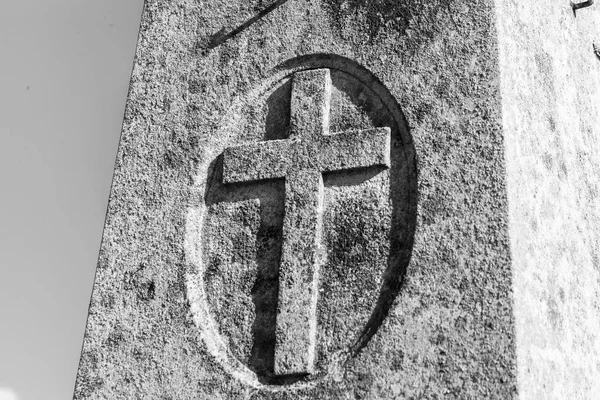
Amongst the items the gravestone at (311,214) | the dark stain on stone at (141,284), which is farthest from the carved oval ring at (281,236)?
the dark stain on stone at (141,284)

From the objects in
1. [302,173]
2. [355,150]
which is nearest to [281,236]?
[302,173]

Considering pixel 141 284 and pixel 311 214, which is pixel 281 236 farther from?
pixel 141 284

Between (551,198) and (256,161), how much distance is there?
1.39m

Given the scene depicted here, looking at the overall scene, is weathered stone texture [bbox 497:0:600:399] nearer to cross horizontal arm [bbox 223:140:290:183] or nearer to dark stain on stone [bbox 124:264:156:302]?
cross horizontal arm [bbox 223:140:290:183]

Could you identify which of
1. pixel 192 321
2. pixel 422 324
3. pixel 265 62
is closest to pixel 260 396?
pixel 192 321

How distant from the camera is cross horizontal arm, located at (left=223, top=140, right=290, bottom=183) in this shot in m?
3.87

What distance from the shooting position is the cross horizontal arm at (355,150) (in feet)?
12.0

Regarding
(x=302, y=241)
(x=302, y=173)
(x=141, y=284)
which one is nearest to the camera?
(x=302, y=241)

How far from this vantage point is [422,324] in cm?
329

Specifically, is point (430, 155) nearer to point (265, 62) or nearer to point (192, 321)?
point (265, 62)

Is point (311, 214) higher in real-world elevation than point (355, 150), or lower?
lower

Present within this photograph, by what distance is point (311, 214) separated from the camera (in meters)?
3.70

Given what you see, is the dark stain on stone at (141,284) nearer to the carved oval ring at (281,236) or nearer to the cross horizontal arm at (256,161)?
the carved oval ring at (281,236)

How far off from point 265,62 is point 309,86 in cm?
30
